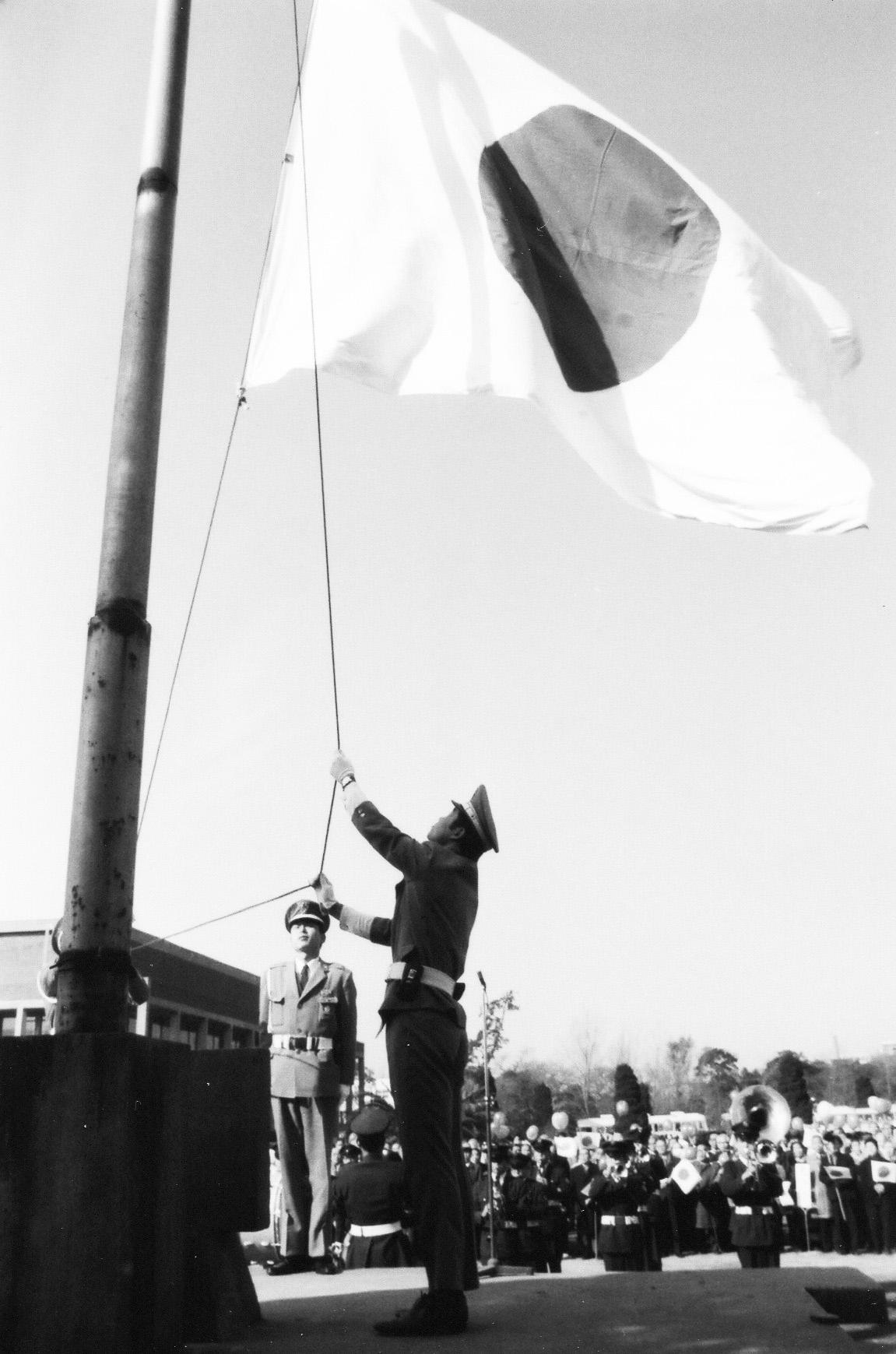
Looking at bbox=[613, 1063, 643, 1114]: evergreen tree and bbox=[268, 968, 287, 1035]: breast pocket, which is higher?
bbox=[613, 1063, 643, 1114]: evergreen tree

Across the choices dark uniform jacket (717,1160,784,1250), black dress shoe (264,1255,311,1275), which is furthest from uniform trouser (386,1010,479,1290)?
dark uniform jacket (717,1160,784,1250)

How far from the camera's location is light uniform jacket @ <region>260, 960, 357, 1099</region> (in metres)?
6.10

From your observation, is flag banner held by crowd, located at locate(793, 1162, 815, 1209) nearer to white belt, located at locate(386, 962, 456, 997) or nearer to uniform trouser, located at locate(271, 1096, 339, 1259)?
uniform trouser, located at locate(271, 1096, 339, 1259)

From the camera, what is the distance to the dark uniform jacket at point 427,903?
4426mm

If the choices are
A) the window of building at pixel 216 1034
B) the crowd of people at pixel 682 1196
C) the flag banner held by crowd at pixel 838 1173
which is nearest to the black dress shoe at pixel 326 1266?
the crowd of people at pixel 682 1196

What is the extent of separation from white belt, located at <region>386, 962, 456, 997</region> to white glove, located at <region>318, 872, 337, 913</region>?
2.88 ft

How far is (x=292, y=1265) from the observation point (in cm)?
579

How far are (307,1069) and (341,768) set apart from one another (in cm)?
209

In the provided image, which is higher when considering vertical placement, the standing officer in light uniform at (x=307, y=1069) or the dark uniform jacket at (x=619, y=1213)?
the standing officer in light uniform at (x=307, y=1069)

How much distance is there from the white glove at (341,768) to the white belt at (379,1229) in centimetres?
447

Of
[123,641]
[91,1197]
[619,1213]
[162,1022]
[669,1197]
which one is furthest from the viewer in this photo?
[162,1022]

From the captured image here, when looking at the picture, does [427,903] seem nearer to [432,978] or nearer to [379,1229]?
[432,978]

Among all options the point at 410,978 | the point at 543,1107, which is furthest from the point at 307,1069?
the point at 543,1107

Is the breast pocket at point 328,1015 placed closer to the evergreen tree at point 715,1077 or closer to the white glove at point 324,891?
the white glove at point 324,891
